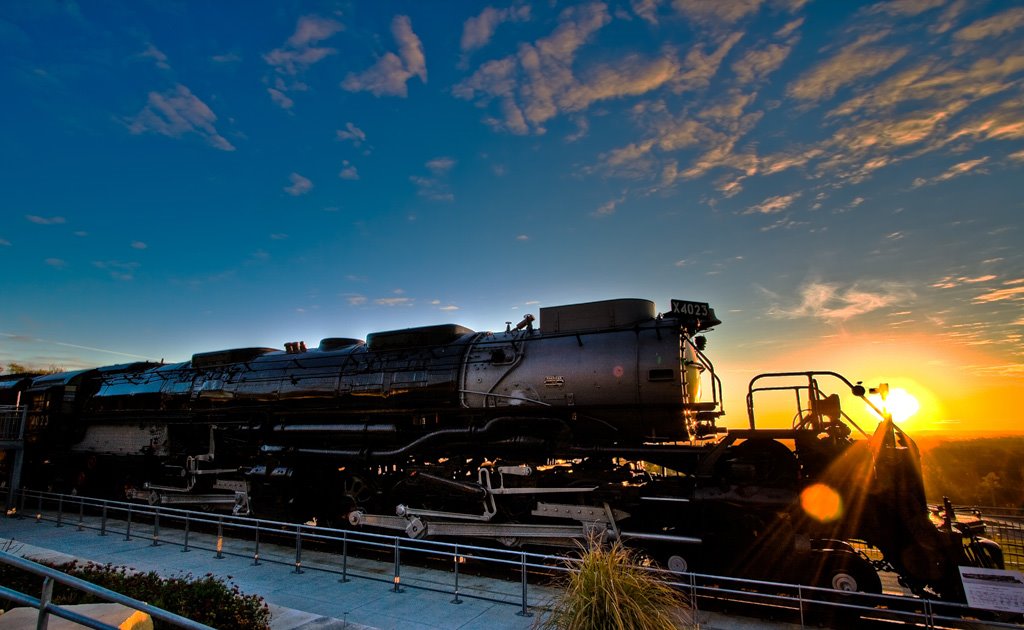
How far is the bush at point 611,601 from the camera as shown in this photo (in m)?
5.50

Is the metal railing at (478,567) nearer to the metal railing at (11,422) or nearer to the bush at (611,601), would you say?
the bush at (611,601)

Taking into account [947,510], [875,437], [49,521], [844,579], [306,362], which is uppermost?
[306,362]

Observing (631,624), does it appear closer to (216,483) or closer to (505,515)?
(505,515)

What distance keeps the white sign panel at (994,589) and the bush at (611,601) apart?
3.27 meters

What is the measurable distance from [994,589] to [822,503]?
188 cm

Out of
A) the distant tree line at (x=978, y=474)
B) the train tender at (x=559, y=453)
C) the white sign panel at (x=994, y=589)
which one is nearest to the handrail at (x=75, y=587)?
the train tender at (x=559, y=453)

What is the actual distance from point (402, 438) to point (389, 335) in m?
2.52

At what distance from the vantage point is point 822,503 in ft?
25.0

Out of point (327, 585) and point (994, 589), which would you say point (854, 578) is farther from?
point (327, 585)

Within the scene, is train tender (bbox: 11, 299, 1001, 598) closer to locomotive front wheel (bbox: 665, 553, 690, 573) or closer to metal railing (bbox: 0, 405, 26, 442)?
locomotive front wheel (bbox: 665, 553, 690, 573)

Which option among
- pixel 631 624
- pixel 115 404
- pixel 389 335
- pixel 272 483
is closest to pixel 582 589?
pixel 631 624

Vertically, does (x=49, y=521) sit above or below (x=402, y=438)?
below

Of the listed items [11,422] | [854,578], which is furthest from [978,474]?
[11,422]

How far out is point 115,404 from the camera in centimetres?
1753
